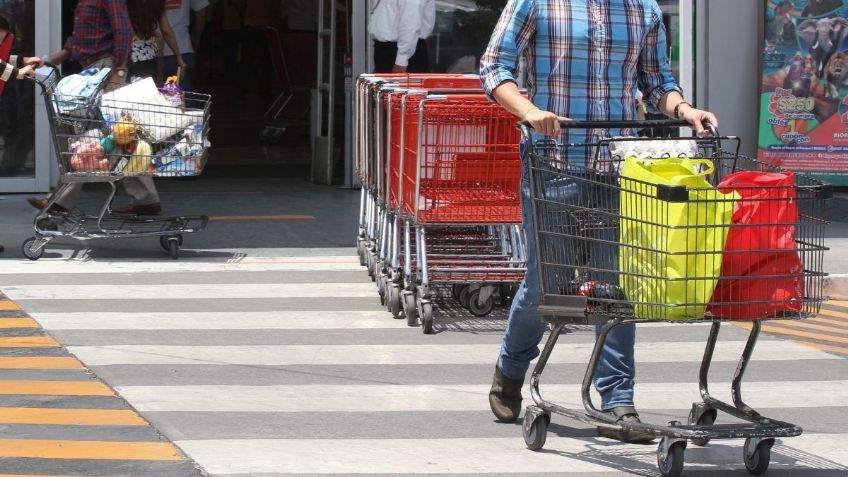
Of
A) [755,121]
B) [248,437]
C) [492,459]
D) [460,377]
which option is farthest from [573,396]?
[755,121]

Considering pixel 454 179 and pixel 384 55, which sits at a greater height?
pixel 384 55

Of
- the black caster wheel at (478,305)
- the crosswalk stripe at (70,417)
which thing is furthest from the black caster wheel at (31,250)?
the crosswalk stripe at (70,417)

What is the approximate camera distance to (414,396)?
696 centimetres

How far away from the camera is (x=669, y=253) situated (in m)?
5.07

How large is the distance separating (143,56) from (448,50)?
3.01m

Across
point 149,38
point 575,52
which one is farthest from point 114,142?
point 575,52

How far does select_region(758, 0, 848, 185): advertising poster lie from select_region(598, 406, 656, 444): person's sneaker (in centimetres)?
776

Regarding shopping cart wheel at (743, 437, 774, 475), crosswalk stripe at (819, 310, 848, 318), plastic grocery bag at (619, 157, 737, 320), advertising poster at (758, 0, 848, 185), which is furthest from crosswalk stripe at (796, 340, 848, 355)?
advertising poster at (758, 0, 848, 185)

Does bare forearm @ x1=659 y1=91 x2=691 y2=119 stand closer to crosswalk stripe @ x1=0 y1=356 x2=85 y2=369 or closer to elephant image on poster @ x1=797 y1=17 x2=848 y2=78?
crosswalk stripe @ x1=0 y1=356 x2=85 y2=369

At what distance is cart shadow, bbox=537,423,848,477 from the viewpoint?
18.8ft

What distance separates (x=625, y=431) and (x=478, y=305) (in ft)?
11.4

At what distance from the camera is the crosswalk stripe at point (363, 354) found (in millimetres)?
7703

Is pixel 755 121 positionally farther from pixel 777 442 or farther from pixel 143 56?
pixel 777 442

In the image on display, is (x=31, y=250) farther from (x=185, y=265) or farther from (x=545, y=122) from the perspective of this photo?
(x=545, y=122)
